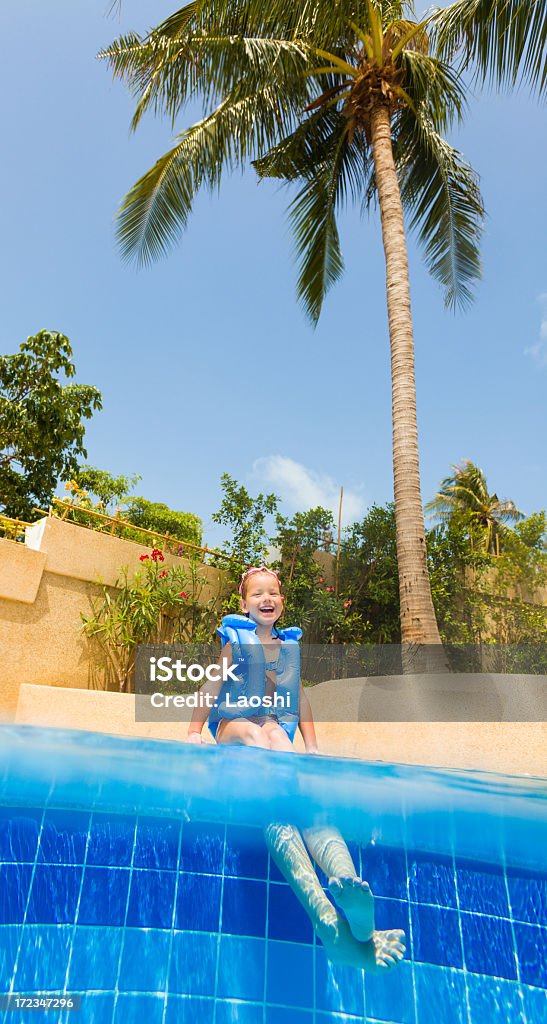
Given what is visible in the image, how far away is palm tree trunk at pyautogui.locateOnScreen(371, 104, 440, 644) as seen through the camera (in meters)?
7.12

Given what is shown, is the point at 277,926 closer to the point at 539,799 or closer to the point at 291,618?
the point at 539,799

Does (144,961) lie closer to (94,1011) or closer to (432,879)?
(94,1011)

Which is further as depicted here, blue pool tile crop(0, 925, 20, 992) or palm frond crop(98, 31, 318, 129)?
palm frond crop(98, 31, 318, 129)

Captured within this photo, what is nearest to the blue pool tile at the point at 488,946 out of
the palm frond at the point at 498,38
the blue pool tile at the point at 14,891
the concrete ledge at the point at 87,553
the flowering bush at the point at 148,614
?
the blue pool tile at the point at 14,891

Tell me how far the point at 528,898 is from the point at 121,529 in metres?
8.08

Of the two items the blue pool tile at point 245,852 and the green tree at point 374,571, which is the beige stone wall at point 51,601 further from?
the blue pool tile at point 245,852

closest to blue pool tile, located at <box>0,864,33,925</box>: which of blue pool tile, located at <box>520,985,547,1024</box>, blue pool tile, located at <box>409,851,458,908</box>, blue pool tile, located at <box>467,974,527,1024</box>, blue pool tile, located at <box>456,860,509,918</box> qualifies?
blue pool tile, located at <box>409,851,458,908</box>

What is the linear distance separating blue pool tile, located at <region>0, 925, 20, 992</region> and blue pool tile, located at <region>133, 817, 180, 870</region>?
2.19ft

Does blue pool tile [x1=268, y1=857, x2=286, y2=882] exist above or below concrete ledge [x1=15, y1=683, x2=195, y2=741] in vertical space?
below

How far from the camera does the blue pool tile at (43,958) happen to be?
275 cm

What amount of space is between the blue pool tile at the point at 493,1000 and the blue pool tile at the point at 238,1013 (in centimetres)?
100

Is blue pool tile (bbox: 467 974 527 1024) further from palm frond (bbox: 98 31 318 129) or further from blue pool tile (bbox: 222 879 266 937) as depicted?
palm frond (bbox: 98 31 318 129)

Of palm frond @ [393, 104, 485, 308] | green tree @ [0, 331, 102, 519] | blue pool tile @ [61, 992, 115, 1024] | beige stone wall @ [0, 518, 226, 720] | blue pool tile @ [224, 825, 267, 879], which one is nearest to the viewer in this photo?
blue pool tile @ [61, 992, 115, 1024]

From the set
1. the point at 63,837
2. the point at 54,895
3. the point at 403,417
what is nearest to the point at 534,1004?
the point at 54,895
